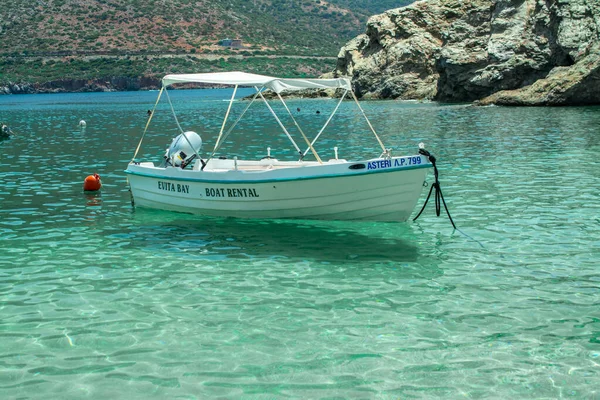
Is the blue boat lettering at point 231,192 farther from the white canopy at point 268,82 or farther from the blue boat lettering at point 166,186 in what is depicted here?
the white canopy at point 268,82

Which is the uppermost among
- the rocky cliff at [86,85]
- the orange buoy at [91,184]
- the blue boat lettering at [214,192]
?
the rocky cliff at [86,85]

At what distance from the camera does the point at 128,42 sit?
169 meters

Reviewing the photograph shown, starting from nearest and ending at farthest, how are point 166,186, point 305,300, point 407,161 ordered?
point 305,300 → point 407,161 → point 166,186

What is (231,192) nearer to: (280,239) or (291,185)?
(291,185)

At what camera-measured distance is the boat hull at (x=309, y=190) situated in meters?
12.5

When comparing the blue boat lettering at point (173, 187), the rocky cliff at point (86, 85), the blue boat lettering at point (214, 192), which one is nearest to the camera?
the blue boat lettering at point (214, 192)

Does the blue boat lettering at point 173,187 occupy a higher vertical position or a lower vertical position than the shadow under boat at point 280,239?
higher

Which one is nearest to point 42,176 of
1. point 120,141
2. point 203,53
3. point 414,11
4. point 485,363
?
point 120,141

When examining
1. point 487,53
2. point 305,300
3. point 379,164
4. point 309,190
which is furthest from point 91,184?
point 487,53

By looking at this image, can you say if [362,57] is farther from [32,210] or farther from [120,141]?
[32,210]

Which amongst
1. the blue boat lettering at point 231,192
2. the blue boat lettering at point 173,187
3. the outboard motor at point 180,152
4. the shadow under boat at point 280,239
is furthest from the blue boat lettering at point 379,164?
the outboard motor at point 180,152

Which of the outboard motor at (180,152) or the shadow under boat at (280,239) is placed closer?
the shadow under boat at (280,239)

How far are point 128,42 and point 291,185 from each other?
16740 centimetres

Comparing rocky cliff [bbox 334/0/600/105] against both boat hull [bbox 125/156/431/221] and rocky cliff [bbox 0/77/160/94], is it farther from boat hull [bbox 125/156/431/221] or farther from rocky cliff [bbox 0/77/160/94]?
rocky cliff [bbox 0/77/160/94]
